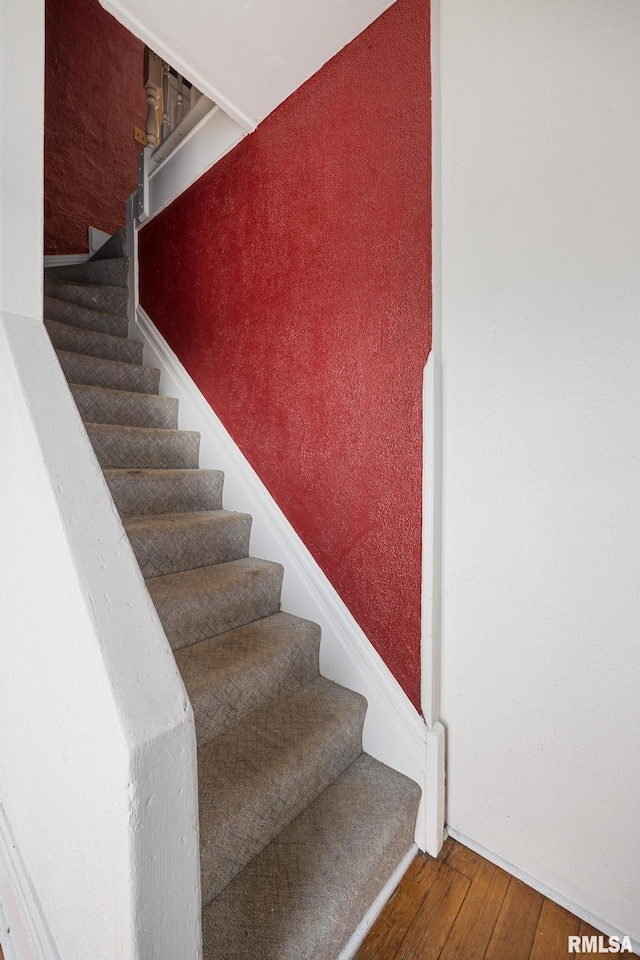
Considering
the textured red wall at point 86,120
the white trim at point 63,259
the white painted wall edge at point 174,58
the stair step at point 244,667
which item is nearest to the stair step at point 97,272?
the white trim at point 63,259

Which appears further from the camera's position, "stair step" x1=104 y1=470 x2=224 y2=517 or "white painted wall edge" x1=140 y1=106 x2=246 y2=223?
"white painted wall edge" x1=140 y1=106 x2=246 y2=223

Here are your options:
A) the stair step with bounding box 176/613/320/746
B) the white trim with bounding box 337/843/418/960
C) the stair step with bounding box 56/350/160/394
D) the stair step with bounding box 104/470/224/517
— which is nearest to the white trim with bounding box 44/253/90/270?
the stair step with bounding box 56/350/160/394

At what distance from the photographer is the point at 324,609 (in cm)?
159

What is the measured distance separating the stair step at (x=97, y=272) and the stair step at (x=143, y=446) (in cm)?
113

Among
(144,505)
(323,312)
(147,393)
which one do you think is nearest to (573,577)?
(323,312)

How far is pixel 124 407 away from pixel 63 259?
66.7 inches

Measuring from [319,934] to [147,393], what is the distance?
213 centimetres

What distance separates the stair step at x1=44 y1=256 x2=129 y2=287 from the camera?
259cm

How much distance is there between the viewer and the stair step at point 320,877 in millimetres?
936

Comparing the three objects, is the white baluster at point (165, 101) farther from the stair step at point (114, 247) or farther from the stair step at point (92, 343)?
the stair step at point (92, 343)

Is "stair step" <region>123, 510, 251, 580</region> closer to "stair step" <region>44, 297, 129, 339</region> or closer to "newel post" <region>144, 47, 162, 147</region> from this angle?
"stair step" <region>44, 297, 129, 339</region>

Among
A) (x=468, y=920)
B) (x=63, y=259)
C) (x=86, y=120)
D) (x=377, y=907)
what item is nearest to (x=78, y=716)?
(x=377, y=907)

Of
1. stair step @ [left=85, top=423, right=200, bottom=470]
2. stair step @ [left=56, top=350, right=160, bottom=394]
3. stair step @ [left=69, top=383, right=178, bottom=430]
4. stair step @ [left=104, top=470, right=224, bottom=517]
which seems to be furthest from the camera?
stair step @ [left=56, top=350, right=160, bottom=394]

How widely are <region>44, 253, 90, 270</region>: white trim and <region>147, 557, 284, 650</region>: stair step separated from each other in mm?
2529
